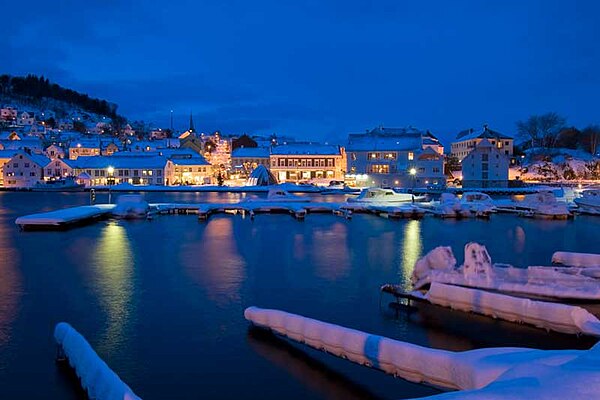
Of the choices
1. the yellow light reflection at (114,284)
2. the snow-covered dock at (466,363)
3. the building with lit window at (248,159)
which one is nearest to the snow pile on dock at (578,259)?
the snow-covered dock at (466,363)

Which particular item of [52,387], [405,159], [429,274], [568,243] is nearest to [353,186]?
[405,159]

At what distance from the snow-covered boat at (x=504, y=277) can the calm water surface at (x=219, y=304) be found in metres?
1.45

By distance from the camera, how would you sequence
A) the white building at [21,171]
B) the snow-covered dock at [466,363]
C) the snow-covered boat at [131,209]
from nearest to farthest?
the snow-covered dock at [466,363]
the snow-covered boat at [131,209]
the white building at [21,171]

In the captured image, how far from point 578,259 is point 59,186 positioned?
75298mm

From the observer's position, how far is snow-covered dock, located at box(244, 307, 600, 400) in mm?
4785

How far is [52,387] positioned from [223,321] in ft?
13.5

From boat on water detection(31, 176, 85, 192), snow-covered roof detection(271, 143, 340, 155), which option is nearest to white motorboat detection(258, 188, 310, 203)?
snow-covered roof detection(271, 143, 340, 155)

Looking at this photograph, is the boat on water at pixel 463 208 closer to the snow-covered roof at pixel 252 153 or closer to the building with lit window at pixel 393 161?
the building with lit window at pixel 393 161

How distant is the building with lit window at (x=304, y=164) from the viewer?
Result: 82.4 metres

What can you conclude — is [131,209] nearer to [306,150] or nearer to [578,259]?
[578,259]

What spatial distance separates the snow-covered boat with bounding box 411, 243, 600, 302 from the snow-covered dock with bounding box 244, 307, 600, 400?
5110mm

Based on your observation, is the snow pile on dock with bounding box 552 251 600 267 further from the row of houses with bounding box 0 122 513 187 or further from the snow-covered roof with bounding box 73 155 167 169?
the snow-covered roof with bounding box 73 155 167 169

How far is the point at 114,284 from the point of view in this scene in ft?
52.4

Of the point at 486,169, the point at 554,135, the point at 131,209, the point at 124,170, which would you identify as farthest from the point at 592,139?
the point at 131,209
